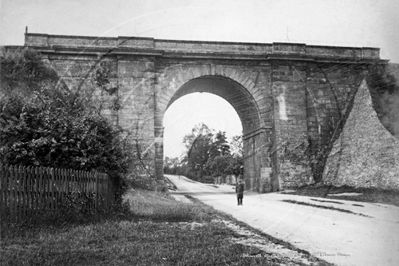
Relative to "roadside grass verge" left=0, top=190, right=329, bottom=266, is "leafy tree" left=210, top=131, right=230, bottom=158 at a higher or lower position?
higher

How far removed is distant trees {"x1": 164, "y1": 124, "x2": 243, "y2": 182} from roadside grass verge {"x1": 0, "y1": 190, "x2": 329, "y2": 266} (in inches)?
1582

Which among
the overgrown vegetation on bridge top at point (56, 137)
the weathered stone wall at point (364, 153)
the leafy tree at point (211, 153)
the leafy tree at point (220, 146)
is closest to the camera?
the overgrown vegetation on bridge top at point (56, 137)

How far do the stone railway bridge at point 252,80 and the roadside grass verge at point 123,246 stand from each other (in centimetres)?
1423

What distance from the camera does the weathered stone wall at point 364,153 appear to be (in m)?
17.2

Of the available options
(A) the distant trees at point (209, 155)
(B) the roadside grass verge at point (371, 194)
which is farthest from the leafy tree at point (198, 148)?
(B) the roadside grass verge at point (371, 194)

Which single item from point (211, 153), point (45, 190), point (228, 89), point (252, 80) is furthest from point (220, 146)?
point (45, 190)

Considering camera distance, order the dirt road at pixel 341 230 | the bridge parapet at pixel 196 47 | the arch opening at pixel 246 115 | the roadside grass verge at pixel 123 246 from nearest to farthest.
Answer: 1. the roadside grass verge at pixel 123 246
2. the dirt road at pixel 341 230
3. the bridge parapet at pixel 196 47
4. the arch opening at pixel 246 115

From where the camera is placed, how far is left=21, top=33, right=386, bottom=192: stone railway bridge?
2200 centimetres

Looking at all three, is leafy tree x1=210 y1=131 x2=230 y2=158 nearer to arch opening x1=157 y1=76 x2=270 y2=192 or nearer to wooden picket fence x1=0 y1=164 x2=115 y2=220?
arch opening x1=157 y1=76 x2=270 y2=192

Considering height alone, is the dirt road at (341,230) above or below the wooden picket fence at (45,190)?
below

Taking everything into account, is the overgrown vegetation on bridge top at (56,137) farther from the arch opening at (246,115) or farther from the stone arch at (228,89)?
the arch opening at (246,115)

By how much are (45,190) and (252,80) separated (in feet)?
55.2

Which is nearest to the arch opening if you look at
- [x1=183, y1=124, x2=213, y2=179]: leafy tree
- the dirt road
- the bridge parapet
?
the bridge parapet

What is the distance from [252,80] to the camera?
909 inches
